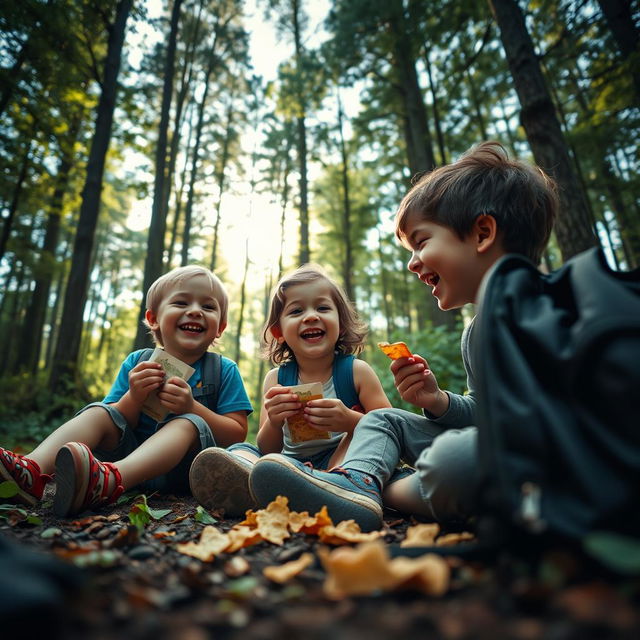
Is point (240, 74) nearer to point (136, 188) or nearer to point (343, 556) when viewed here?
point (136, 188)

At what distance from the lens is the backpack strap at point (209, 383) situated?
250 cm

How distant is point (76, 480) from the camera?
154 cm

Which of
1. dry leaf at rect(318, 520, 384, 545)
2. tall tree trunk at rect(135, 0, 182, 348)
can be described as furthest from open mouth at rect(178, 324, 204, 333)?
tall tree trunk at rect(135, 0, 182, 348)

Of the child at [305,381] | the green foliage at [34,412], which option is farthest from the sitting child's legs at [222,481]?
the green foliage at [34,412]

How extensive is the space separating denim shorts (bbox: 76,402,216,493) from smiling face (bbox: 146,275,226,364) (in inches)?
18.7

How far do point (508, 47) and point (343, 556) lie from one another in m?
4.96

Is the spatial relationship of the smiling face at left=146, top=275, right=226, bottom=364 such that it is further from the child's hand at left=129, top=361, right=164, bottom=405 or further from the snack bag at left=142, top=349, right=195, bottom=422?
the child's hand at left=129, top=361, right=164, bottom=405

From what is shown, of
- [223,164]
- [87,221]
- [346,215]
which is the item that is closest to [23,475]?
[87,221]

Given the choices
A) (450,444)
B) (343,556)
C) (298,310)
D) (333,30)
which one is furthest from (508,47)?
(333,30)

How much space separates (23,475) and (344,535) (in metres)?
1.54

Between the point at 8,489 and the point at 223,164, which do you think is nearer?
the point at 8,489

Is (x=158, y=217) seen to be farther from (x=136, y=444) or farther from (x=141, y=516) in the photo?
(x=141, y=516)

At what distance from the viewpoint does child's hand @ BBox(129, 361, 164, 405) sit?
7.01ft

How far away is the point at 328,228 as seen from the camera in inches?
645
